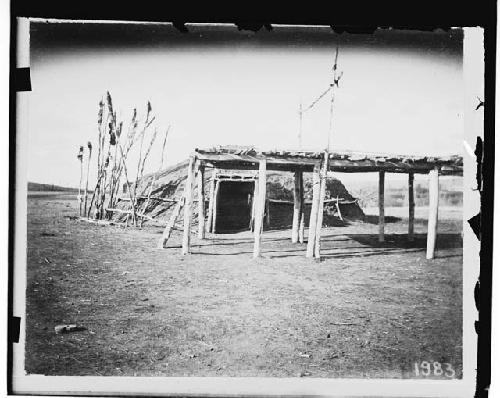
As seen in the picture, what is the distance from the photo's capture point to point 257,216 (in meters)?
4.75

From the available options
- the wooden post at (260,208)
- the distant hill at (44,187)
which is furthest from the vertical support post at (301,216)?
the distant hill at (44,187)

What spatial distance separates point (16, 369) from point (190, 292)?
73.7 inches

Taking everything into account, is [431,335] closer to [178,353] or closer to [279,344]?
[279,344]

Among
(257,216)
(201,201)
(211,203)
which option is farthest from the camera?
(211,203)

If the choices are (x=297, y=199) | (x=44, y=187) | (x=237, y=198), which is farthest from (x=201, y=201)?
(x=44, y=187)

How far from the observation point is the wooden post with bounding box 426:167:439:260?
179 inches

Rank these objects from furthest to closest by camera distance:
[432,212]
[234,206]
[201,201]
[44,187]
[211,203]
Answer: [234,206] < [211,203] < [201,201] < [432,212] < [44,187]

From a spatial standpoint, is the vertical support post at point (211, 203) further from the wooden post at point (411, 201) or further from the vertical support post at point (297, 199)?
the wooden post at point (411, 201)

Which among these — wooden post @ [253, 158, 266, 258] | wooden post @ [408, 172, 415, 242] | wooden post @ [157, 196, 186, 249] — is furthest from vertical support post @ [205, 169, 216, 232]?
wooden post @ [408, 172, 415, 242]

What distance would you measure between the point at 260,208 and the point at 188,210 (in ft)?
2.64

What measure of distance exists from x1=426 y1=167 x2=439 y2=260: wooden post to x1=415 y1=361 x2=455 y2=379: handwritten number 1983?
42.7 inches

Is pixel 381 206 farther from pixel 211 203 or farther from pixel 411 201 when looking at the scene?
pixel 211 203

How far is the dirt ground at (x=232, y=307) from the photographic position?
4312mm

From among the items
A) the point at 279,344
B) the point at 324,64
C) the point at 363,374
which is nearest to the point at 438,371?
the point at 363,374
